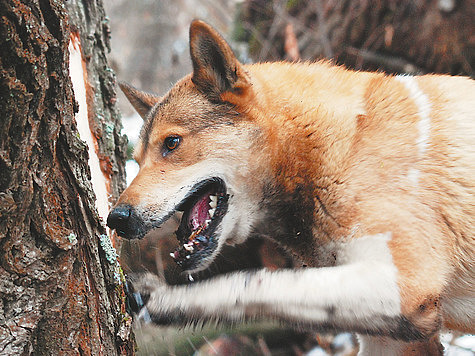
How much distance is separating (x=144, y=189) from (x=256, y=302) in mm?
861

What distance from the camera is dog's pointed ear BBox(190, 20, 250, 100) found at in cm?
262

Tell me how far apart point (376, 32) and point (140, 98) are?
417 cm

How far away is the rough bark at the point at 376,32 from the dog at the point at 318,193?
299 centimetres

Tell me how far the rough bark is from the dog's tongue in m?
3.28

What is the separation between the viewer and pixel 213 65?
9.04ft

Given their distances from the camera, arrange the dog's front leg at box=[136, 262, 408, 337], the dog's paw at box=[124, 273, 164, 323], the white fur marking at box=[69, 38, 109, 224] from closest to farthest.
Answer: the dog's front leg at box=[136, 262, 408, 337], the dog's paw at box=[124, 273, 164, 323], the white fur marking at box=[69, 38, 109, 224]

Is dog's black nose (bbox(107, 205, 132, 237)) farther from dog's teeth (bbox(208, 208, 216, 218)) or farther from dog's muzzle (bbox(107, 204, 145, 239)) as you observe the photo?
dog's teeth (bbox(208, 208, 216, 218))

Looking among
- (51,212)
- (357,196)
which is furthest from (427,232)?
(51,212)

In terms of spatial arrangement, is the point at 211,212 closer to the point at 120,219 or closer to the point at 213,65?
the point at 120,219

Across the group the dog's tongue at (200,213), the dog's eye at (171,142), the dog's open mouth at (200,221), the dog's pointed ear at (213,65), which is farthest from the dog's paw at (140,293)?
the dog's pointed ear at (213,65)

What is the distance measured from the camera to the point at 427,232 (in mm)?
2258

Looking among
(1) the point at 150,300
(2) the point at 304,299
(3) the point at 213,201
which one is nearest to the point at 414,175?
(2) the point at 304,299

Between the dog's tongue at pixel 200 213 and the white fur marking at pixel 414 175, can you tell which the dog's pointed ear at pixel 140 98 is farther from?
the white fur marking at pixel 414 175

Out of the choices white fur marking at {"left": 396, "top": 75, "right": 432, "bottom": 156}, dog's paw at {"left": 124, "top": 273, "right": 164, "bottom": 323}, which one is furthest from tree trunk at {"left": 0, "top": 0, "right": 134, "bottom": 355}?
white fur marking at {"left": 396, "top": 75, "right": 432, "bottom": 156}
